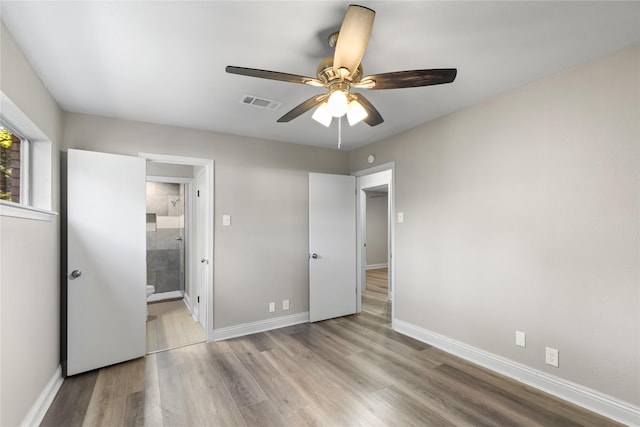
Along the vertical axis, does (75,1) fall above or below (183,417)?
above

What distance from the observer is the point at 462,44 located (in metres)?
1.87

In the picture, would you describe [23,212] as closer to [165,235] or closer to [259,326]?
[259,326]

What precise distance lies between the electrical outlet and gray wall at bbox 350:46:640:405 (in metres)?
0.04

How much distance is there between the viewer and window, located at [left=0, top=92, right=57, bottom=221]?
181cm

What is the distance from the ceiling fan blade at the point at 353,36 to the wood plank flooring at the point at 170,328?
325 cm

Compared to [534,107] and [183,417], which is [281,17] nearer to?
[534,107]

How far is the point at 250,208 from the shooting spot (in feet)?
12.2

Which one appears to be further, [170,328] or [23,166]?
[170,328]

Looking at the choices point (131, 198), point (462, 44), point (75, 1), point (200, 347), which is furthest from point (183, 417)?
point (462, 44)

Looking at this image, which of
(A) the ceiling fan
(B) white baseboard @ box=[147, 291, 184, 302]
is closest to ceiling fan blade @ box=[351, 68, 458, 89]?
(A) the ceiling fan

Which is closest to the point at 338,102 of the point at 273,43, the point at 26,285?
the point at 273,43

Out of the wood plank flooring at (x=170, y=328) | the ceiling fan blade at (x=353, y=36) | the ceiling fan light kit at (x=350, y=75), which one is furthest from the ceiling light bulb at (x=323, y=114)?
the wood plank flooring at (x=170, y=328)

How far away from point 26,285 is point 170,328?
85.9 inches

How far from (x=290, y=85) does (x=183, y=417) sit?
2.55 meters
